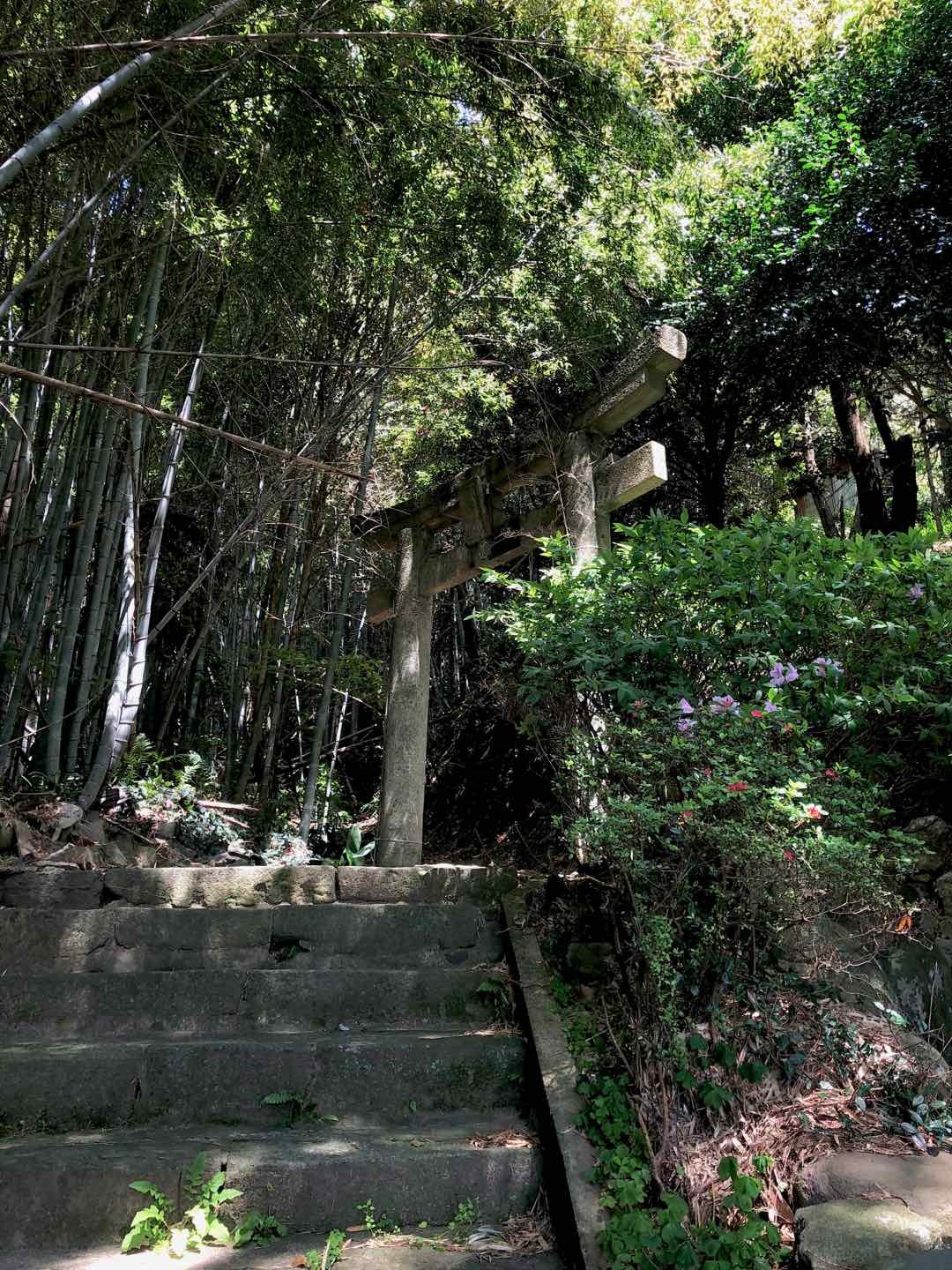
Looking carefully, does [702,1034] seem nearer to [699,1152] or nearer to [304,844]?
[699,1152]

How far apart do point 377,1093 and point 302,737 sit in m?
5.96

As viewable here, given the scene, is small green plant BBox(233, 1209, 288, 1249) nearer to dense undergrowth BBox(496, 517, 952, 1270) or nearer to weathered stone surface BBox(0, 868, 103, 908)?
dense undergrowth BBox(496, 517, 952, 1270)

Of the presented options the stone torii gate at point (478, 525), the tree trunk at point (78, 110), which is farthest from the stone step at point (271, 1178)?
the stone torii gate at point (478, 525)

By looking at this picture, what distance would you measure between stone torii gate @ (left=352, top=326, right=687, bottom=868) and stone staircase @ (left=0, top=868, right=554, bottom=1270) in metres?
1.42

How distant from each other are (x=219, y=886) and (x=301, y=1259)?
1.98 meters

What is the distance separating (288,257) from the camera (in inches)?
181

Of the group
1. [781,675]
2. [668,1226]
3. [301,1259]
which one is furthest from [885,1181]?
[301,1259]

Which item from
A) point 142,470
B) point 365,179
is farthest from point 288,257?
point 142,470

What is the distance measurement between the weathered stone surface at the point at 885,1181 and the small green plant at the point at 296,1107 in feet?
4.48

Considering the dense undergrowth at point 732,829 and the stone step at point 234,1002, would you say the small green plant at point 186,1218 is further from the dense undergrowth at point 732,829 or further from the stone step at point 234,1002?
the dense undergrowth at point 732,829

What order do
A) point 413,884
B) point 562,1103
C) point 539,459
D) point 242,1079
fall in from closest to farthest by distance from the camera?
point 562,1103
point 242,1079
point 413,884
point 539,459

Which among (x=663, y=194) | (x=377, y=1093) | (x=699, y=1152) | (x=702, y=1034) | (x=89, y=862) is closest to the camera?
(x=699, y=1152)

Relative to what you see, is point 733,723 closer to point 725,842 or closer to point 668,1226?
point 725,842

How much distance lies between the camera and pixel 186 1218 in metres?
2.16
